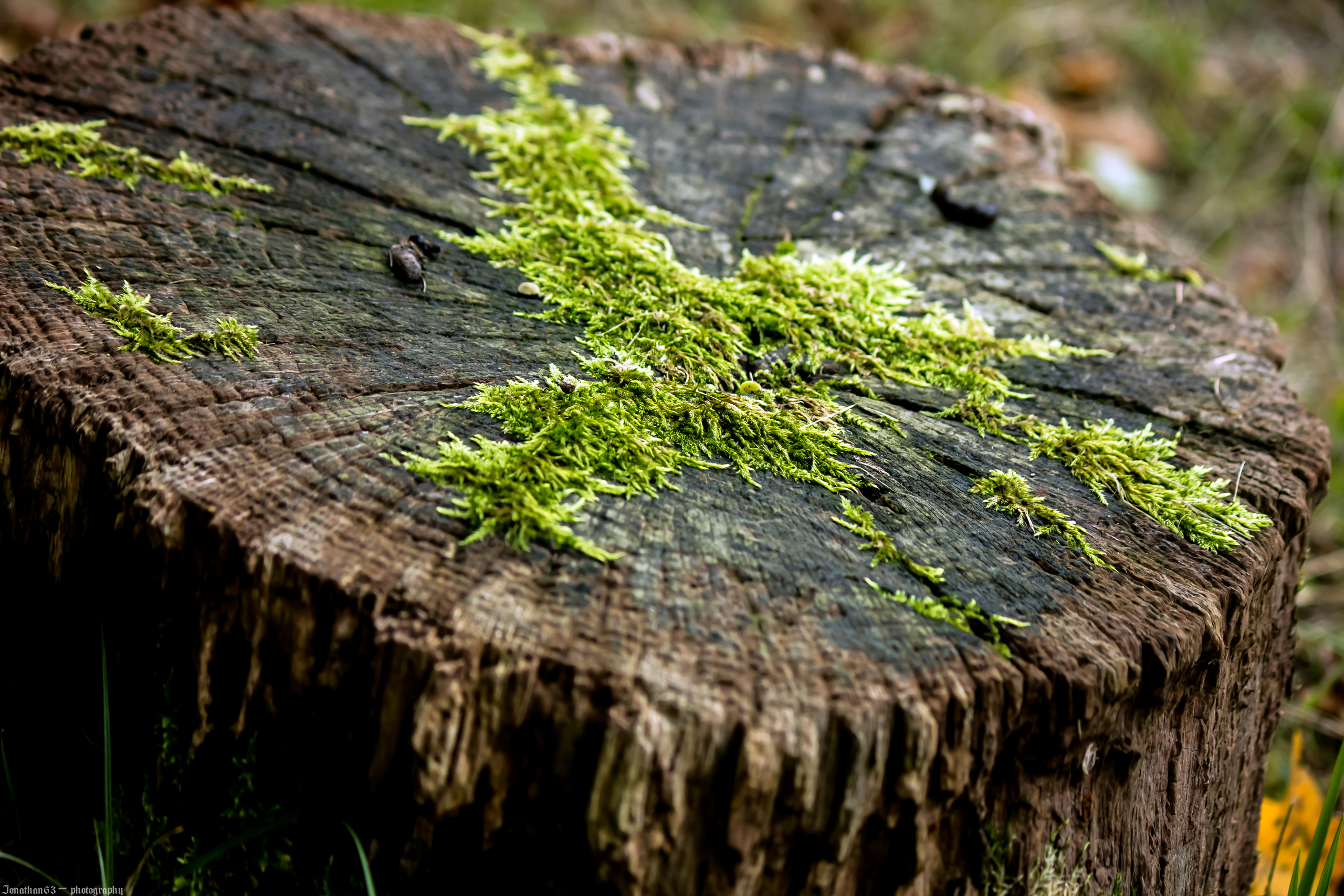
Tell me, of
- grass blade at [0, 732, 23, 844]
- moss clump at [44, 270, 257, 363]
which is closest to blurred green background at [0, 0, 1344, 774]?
moss clump at [44, 270, 257, 363]

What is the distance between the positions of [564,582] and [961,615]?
509 mm

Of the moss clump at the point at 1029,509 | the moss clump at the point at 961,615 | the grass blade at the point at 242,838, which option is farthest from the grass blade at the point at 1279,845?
the grass blade at the point at 242,838

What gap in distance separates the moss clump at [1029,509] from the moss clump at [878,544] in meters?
0.23

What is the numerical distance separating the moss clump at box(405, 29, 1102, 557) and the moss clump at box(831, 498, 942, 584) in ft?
0.23

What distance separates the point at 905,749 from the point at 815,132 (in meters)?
2.01

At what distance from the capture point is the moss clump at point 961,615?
114cm

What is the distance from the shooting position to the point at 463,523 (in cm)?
114

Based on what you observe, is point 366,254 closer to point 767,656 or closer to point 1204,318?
point 767,656

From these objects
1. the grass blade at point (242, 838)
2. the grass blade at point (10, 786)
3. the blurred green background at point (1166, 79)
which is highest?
the blurred green background at point (1166, 79)

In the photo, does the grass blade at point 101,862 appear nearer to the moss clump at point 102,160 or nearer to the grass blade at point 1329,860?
the moss clump at point 102,160

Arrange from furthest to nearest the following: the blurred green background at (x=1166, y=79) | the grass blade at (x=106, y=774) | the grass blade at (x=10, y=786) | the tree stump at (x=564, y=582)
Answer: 1. the blurred green background at (x=1166, y=79)
2. the grass blade at (x=10, y=786)
3. the grass blade at (x=106, y=774)
4. the tree stump at (x=564, y=582)

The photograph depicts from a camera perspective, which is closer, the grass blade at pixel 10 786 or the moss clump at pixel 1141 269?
the grass blade at pixel 10 786

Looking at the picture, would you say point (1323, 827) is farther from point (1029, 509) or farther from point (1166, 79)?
point (1166, 79)

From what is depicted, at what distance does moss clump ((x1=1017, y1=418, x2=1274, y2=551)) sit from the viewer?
146cm
